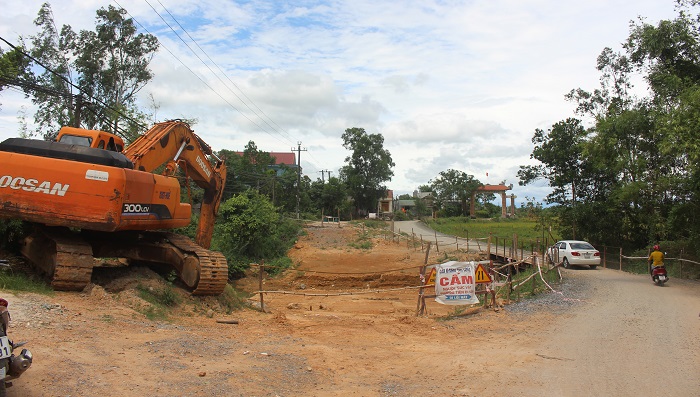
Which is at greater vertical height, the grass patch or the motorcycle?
the grass patch

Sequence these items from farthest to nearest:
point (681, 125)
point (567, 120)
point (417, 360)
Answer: point (567, 120) < point (681, 125) < point (417, 360)

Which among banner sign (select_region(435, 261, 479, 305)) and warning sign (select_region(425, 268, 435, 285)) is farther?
warning sign (select_region(425, 268, 435, 285))

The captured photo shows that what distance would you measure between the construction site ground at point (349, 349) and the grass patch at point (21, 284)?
0.42 metres

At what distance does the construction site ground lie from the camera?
6.75 metres

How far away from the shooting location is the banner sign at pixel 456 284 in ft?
42.7

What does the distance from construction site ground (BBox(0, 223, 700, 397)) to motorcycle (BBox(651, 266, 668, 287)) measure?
3476mm

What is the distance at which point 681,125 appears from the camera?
17047 millimetres

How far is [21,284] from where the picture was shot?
10.2 metres

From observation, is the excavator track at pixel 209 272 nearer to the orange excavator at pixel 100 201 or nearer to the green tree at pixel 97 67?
the orange excavator at pixel 100 201

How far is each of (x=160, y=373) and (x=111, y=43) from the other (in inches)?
1514

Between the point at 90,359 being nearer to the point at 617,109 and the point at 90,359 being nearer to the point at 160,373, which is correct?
the point at 160,373

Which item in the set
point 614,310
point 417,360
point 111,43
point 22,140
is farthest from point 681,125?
point 111,43

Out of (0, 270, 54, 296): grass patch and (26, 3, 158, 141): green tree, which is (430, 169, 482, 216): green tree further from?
(0, 270, 54, 296): grass patch

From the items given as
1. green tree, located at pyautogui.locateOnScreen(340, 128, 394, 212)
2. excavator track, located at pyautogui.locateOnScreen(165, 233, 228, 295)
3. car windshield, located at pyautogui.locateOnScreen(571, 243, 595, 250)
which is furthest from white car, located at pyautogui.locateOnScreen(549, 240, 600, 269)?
green tree, located at pyautogui.locateOnScreen(340, 128, 394, 212)
